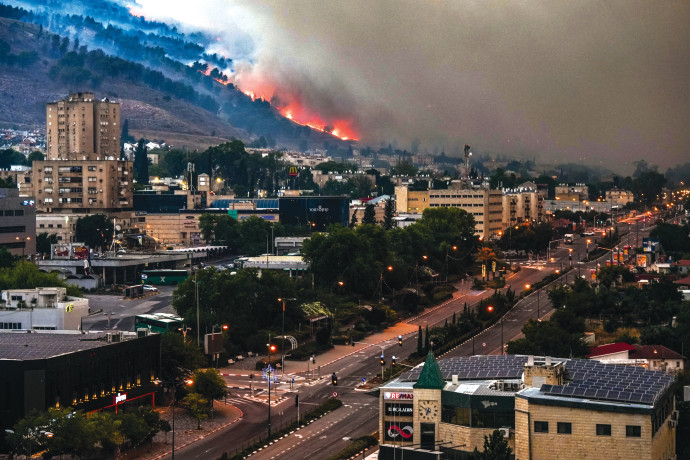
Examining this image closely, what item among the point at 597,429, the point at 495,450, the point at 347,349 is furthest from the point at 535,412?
the point at 347,349

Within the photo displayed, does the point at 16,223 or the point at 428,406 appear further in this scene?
the point at 16,223

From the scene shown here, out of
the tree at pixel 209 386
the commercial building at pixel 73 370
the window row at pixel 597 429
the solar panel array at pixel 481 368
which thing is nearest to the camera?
the window row at pixel 597 429

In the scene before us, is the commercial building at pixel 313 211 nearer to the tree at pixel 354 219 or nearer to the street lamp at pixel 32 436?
the tree at pixel 354 219

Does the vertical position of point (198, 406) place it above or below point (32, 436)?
below

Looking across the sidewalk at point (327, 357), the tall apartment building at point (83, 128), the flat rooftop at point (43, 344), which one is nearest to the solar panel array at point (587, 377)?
the flat rooftop at point (43, 344)

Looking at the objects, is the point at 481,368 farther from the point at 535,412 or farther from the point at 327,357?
the point at 327,357

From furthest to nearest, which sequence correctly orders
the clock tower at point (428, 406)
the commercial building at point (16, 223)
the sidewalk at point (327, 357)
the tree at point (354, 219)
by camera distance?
the tree at point (354, 219) → the commercial building at point (16, 223) → the sidewalk at point (327, 357) → the clock tower at point (428, 406)

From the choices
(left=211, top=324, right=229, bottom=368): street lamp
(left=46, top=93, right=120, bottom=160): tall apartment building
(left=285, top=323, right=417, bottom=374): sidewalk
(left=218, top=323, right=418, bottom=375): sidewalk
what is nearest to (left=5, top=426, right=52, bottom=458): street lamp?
(left=211, top=324, right=229, bottom=368): street lamp
